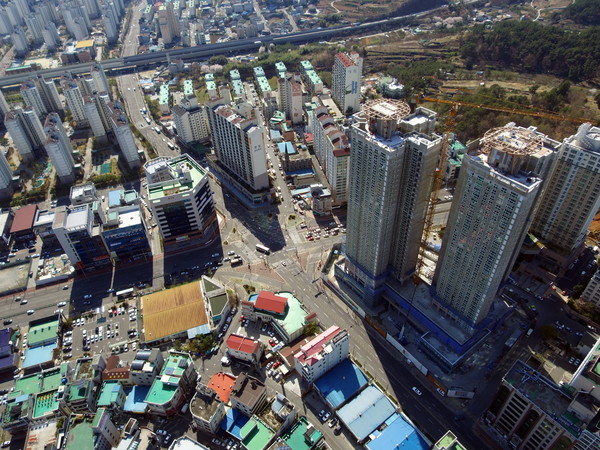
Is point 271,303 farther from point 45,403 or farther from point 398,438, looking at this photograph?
point 45,403

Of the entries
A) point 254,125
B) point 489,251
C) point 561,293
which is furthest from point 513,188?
point 254,125

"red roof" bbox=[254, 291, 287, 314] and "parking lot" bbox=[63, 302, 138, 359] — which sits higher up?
"red roof" bbox=[254, 291, 287, 314]

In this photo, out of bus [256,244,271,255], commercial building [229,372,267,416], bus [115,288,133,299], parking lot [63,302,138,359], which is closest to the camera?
commercial building [229,372,267,416]

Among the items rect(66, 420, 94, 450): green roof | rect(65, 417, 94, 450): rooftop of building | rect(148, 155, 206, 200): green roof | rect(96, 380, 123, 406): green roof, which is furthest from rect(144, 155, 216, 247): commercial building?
rect(66, 420, 94, 450): green roof

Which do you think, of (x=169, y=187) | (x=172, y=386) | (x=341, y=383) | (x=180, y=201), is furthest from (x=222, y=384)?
(x=169, y=187)

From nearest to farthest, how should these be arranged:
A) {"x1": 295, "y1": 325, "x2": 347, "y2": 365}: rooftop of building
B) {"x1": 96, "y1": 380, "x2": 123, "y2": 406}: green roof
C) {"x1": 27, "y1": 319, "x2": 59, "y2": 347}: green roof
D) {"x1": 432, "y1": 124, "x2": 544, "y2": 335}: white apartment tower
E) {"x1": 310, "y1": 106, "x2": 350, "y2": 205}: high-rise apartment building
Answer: {"x1": 432, "y1": 124, "x2": 544, "y2": 335}: white apartment tower → {"x1": 295, "y1": 325, "x2": 347, "y2": 365}: rooftop of building → {"x1": 96, "y1": 380, "x2": 123, "y2": 406}: green roof → {"x1": 27, "y1": 319, "x2": 59, "y2": 347}: green roof → {"x1": 310, "y1": 106, "x2": 350, "y2": 205}: high-rise apartment building

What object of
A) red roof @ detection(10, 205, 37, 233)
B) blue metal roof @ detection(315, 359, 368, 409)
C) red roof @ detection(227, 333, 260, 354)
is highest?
red roof @ detection(10, 205, 37, 233)

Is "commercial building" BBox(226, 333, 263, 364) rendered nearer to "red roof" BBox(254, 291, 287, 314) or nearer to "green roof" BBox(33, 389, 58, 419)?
"red roof" BBox(254, 291, 287, 314)
